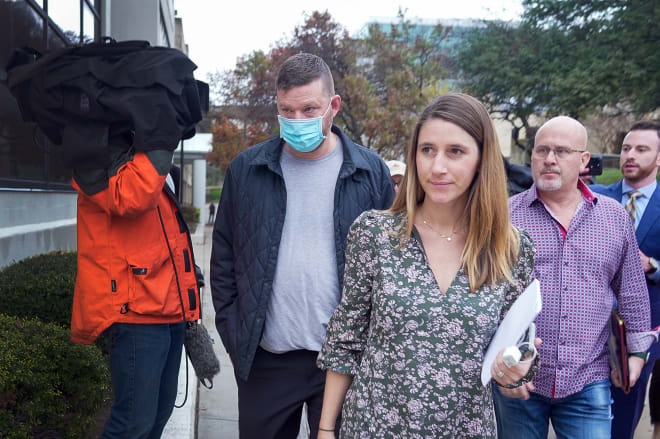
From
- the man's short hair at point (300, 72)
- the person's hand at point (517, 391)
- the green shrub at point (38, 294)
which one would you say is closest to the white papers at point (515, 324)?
the person's hand at point (517, 391)

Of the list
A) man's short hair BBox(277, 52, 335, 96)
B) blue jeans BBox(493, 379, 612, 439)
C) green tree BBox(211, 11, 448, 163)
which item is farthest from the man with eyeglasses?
green tree BBox(211, 11, 448, 163)

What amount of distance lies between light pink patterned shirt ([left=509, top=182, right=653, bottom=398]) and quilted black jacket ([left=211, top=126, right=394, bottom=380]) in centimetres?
91

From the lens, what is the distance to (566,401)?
324cm

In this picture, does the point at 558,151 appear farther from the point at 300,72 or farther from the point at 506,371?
the point at 506,371

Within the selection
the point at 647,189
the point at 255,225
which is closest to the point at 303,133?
the point at 255,225

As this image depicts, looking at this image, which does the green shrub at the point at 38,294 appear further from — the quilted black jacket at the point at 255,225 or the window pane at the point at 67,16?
the window pane at the point at 67,16

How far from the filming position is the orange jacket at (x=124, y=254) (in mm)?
2941

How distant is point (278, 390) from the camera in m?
3.10

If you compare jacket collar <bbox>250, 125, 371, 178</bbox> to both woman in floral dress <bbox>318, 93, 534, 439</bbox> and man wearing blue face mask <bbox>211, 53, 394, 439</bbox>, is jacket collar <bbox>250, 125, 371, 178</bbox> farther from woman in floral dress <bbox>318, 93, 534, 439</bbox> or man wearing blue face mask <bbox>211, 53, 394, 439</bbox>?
woman in floral dress <bbox>318, 93, 534, 439</bbox>

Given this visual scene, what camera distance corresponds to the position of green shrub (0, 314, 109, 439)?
3.05 meters

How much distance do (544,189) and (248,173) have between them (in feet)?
5.10

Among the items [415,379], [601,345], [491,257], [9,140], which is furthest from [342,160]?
[9,140]

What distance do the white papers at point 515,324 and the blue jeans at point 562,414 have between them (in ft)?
4.40

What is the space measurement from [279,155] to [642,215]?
268cm
